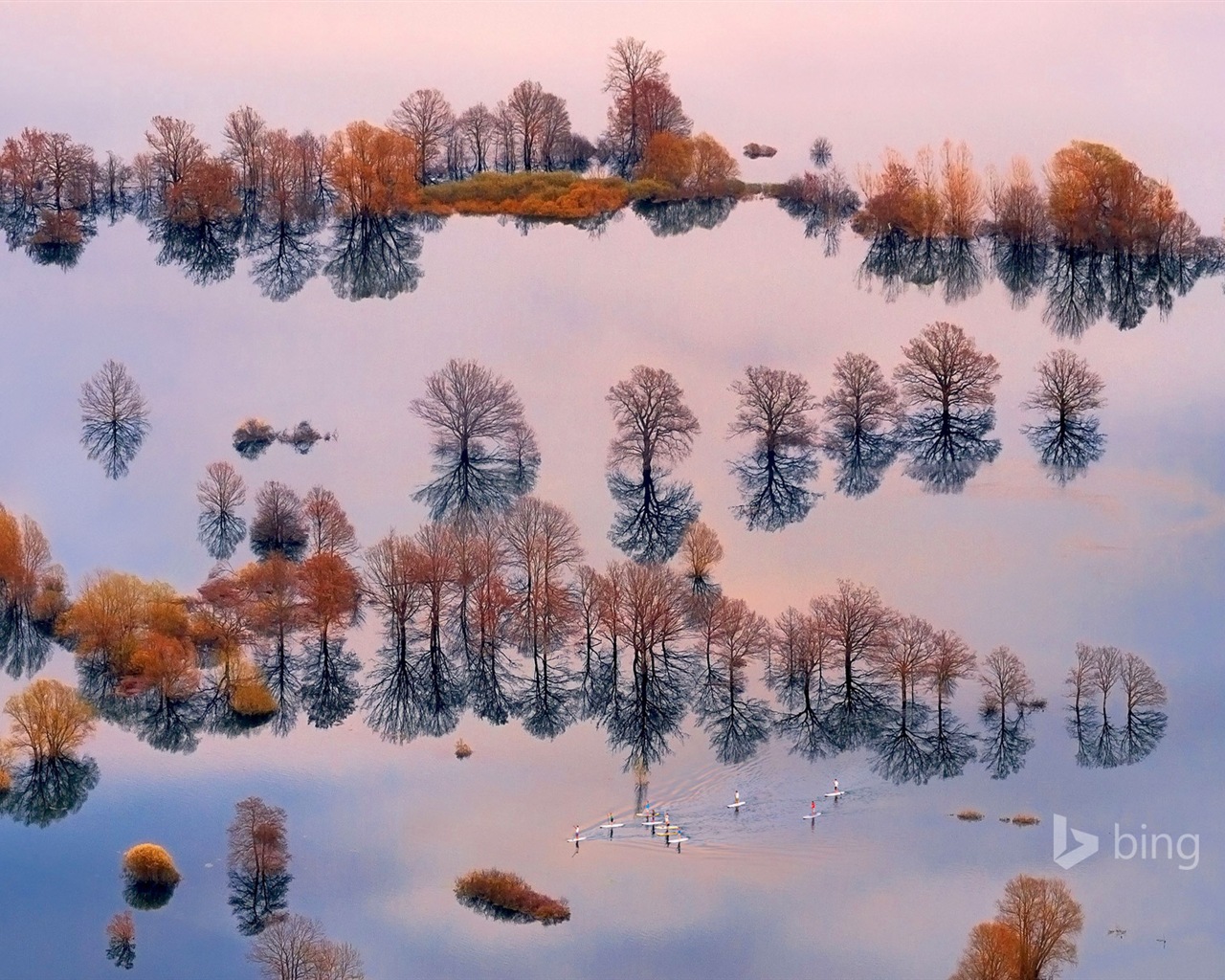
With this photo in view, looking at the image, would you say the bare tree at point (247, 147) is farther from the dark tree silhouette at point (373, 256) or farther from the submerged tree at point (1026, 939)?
the submerged tree at point (1026, 939)

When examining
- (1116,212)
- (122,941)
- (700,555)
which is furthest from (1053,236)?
(122,941)

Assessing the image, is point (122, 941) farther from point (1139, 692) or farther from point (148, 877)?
point (1139, 692)

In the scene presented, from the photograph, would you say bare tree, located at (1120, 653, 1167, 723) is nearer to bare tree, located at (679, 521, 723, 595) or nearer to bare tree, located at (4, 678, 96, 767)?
bare tree, located at (679, 521, 723, 595)

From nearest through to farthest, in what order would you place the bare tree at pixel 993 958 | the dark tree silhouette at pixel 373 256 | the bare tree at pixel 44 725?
1. the bare tree at pixel 993 958
2. the bare tree at pixel 44 725
3. the dark tree silhouette at pixel 373 256

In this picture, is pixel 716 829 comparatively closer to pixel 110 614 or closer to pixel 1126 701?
pixel 1126 701

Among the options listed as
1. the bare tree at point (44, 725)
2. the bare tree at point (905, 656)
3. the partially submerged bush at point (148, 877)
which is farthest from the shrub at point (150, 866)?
the bare tree at point (905, 656)

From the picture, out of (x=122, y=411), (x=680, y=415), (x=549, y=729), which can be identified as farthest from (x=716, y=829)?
(x=122, y=411)

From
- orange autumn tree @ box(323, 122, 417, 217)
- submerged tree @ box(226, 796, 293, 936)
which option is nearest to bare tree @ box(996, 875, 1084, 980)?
submerged tree @ box(226, 796, 293, 936)
